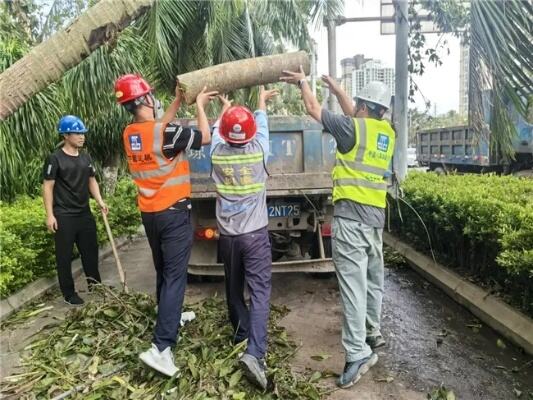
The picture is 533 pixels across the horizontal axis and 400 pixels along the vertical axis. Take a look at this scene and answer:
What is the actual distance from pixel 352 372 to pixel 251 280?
90 centimetres

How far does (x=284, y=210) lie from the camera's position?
501 cm

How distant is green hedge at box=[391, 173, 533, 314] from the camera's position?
383 cm

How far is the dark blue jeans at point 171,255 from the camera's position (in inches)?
128

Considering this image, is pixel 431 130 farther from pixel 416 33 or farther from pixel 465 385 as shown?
pixel 465 385

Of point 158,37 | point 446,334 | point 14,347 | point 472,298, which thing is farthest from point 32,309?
point 158,37

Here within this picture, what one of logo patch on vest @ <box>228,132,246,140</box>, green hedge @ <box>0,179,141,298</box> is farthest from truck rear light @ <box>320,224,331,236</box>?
green hedge @ <box>0,179,141,298</box>

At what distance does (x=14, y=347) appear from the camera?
3887 millimetres

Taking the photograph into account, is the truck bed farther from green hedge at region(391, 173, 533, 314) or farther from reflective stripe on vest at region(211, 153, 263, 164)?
reflective stripe on vest at region(211, 153, 263, 164)

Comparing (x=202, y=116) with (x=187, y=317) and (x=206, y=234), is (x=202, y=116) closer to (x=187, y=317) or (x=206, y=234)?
(x=187, y=317)

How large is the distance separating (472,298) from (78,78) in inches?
260

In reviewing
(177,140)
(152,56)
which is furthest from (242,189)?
(152,56)

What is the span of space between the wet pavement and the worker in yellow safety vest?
0.84 feet

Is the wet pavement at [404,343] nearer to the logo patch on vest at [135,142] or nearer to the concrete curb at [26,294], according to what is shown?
the concrete curb at [26,294]

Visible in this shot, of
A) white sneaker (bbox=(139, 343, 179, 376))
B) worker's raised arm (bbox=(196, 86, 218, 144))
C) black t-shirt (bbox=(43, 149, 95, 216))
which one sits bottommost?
white sneaker (bbox=(139, 343, 179, 376))
